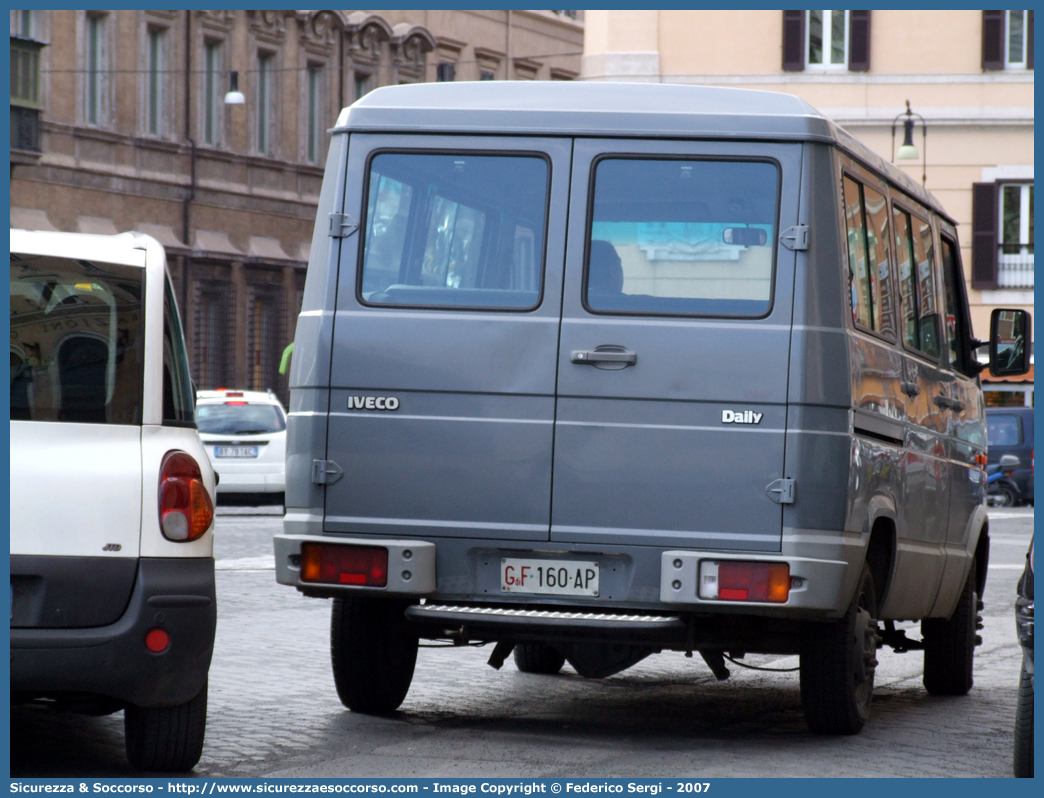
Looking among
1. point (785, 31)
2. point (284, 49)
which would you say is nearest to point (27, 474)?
point (785, 31)

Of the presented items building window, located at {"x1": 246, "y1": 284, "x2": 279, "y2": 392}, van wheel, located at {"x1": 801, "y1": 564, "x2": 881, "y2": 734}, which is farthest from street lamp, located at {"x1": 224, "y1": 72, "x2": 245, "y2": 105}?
van wheel, located at {"x1": 801, "y1": 564, "x2": 881, "y2": 734}

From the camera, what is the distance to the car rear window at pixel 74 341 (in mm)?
6227

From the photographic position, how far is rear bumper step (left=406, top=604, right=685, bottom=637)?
730 centimetres

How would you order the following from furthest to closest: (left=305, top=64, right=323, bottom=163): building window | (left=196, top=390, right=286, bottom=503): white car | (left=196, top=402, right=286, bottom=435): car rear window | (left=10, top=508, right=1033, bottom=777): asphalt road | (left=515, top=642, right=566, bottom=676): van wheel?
1. (left=305, top=64, right=323, bottom=163): building window
2. (left=196, top=402, right=286, bottom=435): car rear window
3. (left=196, top=390, right=286, bottom=503): white car
4. (left=515, top=642, right=566, bottom=676): van wheel
5. (left=10, top=508, right=1033, bottom=777): asphalt road

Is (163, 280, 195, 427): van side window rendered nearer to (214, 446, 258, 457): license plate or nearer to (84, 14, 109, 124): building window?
(214, 446, 258, 457): license plate

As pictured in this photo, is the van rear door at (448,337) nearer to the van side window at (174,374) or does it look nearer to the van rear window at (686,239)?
the van rear window at (686,239)

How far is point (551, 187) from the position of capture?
765 cm

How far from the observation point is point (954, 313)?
10.1m

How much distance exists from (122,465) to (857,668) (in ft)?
10.7

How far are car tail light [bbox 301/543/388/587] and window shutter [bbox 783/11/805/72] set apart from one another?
105 ft

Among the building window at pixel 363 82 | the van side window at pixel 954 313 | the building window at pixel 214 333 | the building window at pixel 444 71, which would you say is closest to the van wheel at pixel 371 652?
the van side window at pixel 954 313

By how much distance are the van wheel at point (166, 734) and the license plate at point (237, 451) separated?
19272 mm

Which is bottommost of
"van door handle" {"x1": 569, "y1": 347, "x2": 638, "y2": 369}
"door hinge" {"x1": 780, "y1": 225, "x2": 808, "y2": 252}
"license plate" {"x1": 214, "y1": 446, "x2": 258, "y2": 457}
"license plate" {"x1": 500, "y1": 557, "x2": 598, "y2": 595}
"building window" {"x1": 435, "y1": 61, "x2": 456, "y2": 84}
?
"license plate" {"x1": 214, "y1": 446, "x2": 258, "y2": 457}

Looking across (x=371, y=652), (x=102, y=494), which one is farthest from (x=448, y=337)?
(x=102, y=494)
